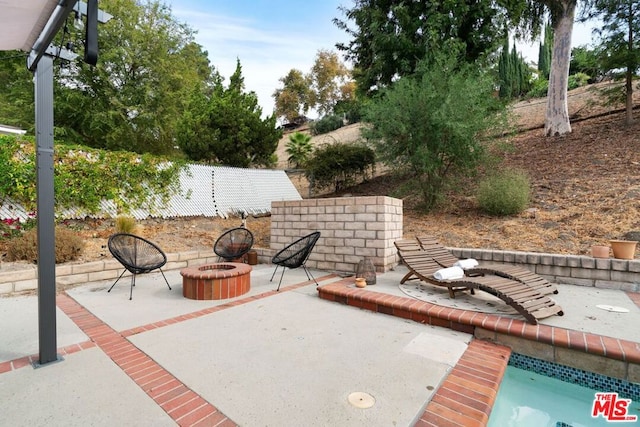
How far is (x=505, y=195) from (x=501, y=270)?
11.8 ft

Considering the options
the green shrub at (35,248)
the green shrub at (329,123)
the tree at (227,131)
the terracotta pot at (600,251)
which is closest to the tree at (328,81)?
the green shrub at (329,123)

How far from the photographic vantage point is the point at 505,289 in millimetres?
3213

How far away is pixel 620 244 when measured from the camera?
4.27 m

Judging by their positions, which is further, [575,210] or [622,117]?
[622,117]

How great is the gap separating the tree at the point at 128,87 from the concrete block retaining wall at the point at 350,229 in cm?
1112

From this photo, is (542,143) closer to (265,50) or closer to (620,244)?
(620,244)

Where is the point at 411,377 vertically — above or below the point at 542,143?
below

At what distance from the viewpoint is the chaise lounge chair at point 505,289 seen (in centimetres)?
292

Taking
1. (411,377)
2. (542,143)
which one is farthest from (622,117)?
(411,377)

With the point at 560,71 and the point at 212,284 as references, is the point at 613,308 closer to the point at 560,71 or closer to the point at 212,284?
the point at 212,284

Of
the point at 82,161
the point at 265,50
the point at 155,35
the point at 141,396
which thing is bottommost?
the point at 141,396

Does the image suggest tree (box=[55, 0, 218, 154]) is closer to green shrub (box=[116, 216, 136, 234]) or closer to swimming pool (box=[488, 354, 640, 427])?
green shrub (box=[116, 216, 136, 234])

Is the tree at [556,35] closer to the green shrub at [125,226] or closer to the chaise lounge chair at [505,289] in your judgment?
the chaise lounge chair at [505,289]

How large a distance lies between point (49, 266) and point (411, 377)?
2.72 m
